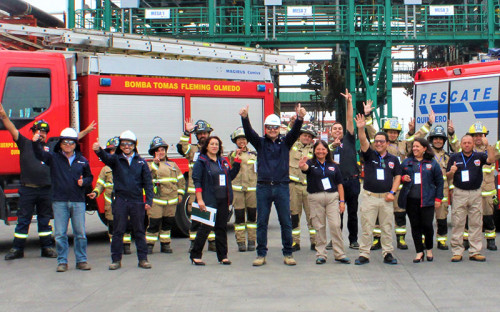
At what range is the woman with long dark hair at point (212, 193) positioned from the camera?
8.73m

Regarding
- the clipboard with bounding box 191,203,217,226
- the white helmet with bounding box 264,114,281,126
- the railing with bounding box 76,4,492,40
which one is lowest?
the clipboard with bounding box 191,203,217,226

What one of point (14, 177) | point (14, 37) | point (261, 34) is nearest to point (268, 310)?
point (14, 177)

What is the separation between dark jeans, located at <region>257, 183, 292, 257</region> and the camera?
8.74 m

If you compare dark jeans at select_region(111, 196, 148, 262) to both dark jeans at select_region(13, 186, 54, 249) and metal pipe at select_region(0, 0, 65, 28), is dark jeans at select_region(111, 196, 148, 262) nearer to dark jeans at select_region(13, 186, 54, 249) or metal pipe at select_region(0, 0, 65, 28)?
dark jeans at select_region(13, 186, 54, 249)

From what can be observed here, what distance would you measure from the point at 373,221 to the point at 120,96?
4.51 meters

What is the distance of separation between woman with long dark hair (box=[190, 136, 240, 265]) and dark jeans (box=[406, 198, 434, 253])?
2.51 meters

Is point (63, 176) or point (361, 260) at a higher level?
point (63, 176)

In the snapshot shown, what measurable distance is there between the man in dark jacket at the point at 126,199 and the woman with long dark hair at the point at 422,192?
3526mm

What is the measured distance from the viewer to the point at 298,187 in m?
10.0

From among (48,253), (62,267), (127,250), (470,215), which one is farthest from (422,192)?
(48,253)

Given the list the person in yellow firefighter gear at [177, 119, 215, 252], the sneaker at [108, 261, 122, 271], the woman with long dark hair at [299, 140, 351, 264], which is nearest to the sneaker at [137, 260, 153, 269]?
the sneaker at [108, 261, 122, 271]

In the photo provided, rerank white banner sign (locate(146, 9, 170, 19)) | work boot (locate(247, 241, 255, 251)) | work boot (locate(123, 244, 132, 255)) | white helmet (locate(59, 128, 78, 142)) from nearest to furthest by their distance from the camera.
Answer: white helmet (locate(59, 128, 78, 142)) → work boot (locate(123, 244, 132, 255)) → work boot (locate(247, 241, 255, 251)) → white banner sign (locate(146, 9, 170, 19))

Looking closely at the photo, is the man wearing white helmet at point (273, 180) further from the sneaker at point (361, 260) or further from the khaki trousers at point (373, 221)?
the khaki trousers at point (373, 221)

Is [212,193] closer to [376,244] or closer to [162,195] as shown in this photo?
[162,195]
